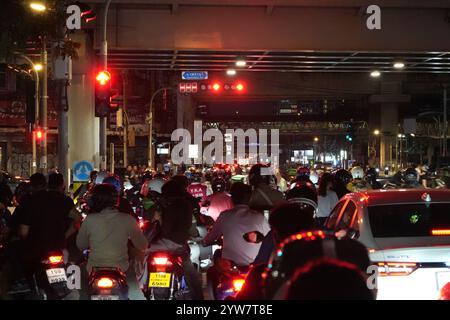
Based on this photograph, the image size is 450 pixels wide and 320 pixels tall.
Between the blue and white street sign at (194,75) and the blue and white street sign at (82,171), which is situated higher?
the blue and white street sign at (194,75)

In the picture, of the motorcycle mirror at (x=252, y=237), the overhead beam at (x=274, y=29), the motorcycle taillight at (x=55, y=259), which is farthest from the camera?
the overhead beam at (x=274, y=29)

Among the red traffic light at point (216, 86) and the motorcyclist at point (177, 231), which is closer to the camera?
the motorcyclist at point (177, 231)

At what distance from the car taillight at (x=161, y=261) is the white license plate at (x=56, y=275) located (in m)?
1.04

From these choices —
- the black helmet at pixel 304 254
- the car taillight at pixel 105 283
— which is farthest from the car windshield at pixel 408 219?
the black helmet at pixel 304 254

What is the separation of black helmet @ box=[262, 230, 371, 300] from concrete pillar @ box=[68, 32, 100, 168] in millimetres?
23455

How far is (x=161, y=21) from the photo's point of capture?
25.5 metres

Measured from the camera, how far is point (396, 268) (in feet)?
23.3

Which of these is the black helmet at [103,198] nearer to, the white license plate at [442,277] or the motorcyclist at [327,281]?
the white license plate at [442,277]

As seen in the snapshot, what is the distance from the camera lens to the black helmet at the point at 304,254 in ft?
11.3

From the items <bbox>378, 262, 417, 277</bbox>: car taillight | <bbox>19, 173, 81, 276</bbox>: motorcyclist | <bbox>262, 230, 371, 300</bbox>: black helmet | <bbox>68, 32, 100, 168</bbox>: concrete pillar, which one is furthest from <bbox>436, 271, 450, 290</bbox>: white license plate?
<bbox>68, 32, 100, 168</bbox>: concrete pillar

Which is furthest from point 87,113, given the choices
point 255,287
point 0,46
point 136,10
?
point 255,287

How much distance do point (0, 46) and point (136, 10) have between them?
1366 centimetres

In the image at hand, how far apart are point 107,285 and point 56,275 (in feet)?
4.44

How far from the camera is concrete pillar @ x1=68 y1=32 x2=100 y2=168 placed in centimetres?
2672
